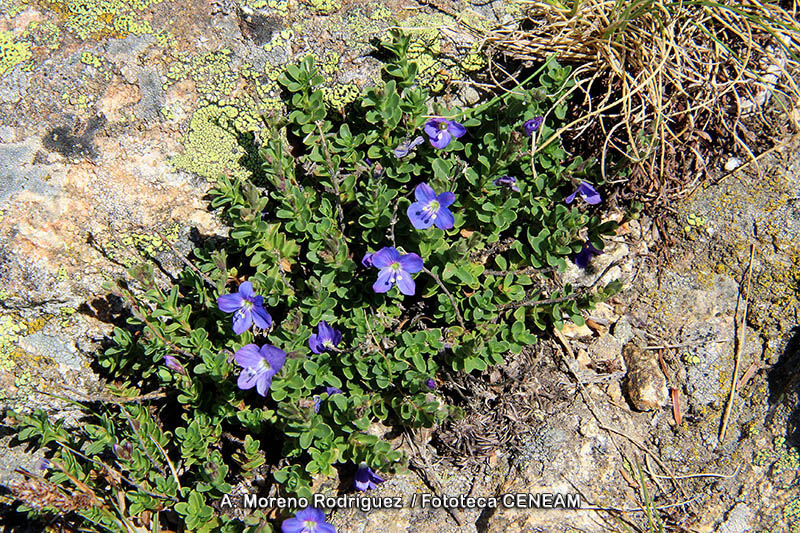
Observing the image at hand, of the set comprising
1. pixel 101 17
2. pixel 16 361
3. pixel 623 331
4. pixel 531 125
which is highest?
pixel 101 17

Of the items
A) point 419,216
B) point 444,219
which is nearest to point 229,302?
point 419,216

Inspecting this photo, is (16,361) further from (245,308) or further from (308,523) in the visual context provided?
(308,523)

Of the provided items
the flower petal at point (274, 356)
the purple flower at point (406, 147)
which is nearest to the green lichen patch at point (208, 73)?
the purple flower at point (406, 147)

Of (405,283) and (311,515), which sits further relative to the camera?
(405,283)

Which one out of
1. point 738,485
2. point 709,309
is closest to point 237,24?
point 709,309

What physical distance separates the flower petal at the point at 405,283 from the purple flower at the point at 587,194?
123 cm

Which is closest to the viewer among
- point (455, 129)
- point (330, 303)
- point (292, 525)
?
point (292, 525)

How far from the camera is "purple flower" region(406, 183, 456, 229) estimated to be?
336 centimetres

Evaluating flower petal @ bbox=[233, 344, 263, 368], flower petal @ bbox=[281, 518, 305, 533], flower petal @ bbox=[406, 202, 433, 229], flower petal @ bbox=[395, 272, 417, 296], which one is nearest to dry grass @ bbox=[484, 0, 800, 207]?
flower petal @ bbox=[406, 202, 433, 229]

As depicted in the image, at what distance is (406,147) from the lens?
3641 mm

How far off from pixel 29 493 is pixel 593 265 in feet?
11.6

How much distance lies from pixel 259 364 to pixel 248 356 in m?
0.08

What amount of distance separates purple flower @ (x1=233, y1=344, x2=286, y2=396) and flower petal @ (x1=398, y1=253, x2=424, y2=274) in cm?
82

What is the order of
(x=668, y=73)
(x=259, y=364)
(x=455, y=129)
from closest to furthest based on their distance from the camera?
(x=259, y=364) < (x=455, y=129) < (x=668, y=73)
